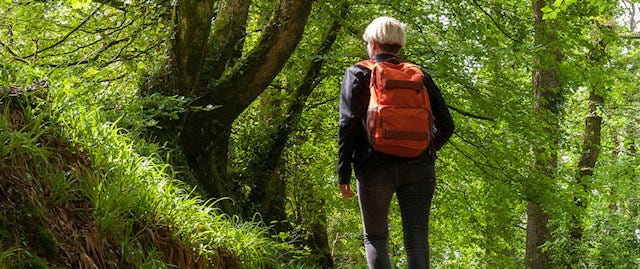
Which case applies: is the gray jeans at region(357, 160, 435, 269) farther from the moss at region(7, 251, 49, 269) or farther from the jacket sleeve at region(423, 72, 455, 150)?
the moss at region(7, 251, 49, 269)

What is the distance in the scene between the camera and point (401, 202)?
13.3ft

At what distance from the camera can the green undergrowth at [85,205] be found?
3570mm

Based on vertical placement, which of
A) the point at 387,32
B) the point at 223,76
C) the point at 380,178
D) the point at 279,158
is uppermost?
the point at 387,32

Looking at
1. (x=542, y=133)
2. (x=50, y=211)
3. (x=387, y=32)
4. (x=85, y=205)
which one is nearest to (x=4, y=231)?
(x=50, y=211)

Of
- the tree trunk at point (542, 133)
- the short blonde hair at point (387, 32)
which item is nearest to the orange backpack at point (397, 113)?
the short blonde hair at point (387, 32)

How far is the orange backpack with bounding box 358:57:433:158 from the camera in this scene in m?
3.89

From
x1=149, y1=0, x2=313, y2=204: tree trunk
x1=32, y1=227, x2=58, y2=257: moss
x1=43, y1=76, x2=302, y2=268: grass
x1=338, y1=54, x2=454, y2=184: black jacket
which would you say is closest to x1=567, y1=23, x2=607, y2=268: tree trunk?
x1=149, y1=0, x2=313, y2=204: tree trunk

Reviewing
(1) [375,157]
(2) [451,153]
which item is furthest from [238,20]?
(2) [451,153]

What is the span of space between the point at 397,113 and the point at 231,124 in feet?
13.3

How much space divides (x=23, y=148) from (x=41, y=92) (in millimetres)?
692

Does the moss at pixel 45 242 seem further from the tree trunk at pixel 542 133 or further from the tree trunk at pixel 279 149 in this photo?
the tree trunk at pixel 542 133

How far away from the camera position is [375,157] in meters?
3.99

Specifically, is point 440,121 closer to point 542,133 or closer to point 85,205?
point 85,205

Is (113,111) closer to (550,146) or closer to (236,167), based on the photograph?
(236,167)
